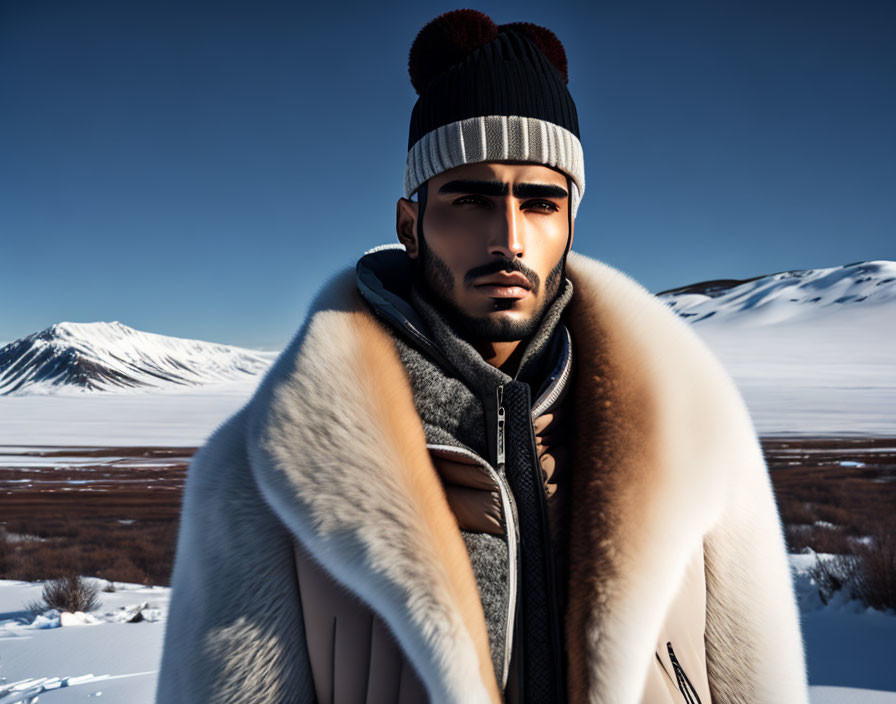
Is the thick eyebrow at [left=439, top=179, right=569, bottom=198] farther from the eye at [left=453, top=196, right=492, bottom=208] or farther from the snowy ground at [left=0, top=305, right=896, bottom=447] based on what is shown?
the snowy ground at [left=0, top=305, right=896, bottom=447]

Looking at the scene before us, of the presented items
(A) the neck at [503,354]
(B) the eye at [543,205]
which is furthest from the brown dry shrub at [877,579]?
(B) the eye at [543,205]

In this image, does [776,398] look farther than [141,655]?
Yes

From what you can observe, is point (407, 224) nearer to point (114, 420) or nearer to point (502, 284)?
point (502, 284)

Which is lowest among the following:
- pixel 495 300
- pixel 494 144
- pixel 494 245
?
pixel 495 300

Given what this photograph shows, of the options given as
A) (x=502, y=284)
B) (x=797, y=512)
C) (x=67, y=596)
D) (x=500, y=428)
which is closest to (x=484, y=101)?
(x=502, y=284)

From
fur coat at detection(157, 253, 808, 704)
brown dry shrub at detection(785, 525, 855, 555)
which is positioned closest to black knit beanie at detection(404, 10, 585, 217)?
fur coat at detection(157, 253, 808, 704)

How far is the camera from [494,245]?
1.15 m

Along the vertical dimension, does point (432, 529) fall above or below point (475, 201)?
below

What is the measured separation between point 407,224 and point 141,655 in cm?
426

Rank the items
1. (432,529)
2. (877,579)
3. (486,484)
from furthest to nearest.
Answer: (877,579)
(486,484)
(432,529)

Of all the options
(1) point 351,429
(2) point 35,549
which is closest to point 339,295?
(1) point 351,429

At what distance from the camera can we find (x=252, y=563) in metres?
1.02

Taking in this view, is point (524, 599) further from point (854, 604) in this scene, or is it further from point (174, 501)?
point (174, 501)

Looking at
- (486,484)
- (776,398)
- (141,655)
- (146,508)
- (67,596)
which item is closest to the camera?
(486,484)
